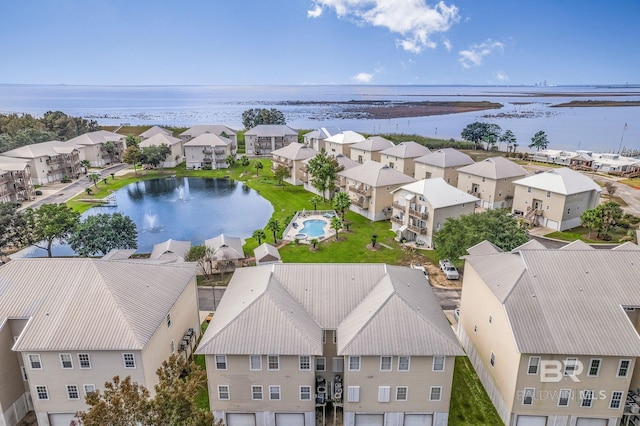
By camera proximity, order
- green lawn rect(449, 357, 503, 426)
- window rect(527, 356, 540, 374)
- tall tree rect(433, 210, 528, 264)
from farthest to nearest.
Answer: tall tree rect(433, 210, 528, 264) → green lawn rect(449, 357, 503, 426) → window rect(527, 356, 540, 374)

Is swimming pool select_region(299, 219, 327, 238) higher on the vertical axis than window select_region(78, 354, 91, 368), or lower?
lower

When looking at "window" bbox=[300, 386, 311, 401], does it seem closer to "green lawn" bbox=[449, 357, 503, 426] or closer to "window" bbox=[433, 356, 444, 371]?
"window" bbox=[433, 356, 444, 371]

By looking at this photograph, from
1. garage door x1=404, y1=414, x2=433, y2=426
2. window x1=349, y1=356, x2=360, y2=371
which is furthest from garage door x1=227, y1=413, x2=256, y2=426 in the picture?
garage door x1=404, y1=414, x2=433, y2=426

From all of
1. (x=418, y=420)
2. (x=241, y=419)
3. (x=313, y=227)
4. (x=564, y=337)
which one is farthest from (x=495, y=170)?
(x=241, y=419)

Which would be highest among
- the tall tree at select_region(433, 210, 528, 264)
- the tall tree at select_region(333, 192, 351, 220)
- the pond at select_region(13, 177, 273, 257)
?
the tall tree at select_region(433, 210, 528, 264)

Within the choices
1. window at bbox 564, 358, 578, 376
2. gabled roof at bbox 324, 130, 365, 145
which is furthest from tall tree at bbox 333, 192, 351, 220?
window at bbox 564, 358, 578, 376

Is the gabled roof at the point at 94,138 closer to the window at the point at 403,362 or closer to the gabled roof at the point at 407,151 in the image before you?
the gabled roof at the point at 407,151

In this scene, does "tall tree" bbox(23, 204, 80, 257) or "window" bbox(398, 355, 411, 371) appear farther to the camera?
"tall tree" bbox(23, 204, 80, 257)

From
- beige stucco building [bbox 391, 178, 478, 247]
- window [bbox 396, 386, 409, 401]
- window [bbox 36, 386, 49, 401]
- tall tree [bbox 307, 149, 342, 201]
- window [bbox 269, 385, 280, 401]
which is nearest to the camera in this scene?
window [bbox 36, 386, 49, 401]
